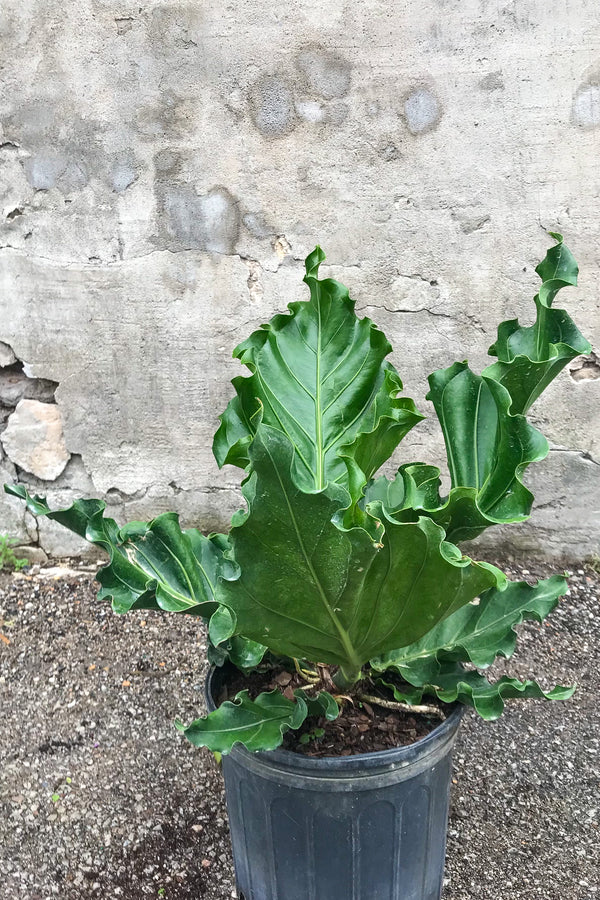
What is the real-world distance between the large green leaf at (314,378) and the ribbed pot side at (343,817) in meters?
0.50

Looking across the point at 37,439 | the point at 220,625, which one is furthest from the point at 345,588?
the point at 37,439

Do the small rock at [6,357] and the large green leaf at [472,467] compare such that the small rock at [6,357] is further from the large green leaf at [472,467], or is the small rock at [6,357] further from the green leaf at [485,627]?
the green leaf at [485,627]

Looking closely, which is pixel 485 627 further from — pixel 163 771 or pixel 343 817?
pixel 163 771

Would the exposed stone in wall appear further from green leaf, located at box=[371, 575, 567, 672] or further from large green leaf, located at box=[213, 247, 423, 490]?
green leaf, located at box=[371, 575, 567, 672]

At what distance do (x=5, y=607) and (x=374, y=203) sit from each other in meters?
1.89

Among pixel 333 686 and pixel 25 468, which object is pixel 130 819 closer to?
pixel 333 686

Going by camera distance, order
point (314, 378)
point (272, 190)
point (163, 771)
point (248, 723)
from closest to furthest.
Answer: point (248, 723)
point (314, 378)
point (163, 771)
point (272, 190)

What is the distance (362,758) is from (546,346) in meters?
0.77

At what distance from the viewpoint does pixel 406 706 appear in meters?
1.51

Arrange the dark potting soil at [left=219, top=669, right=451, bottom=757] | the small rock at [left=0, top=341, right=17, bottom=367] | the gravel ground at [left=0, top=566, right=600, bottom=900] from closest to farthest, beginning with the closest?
1. the dark potting soil at [left=219, top=669, right=451, bottom=757]
2. the gravel ground at [left=0, top=566, right=600, bottom=900]
3. the small rock at [left=0, top=341, right=17, bottom=367]

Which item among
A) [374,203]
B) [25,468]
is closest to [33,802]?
[25,468]

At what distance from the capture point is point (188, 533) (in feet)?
5.19

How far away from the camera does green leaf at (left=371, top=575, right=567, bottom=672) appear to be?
145 cm

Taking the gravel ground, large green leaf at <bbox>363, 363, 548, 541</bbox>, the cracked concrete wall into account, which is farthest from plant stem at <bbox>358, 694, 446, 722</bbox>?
the cracked concrete wall
